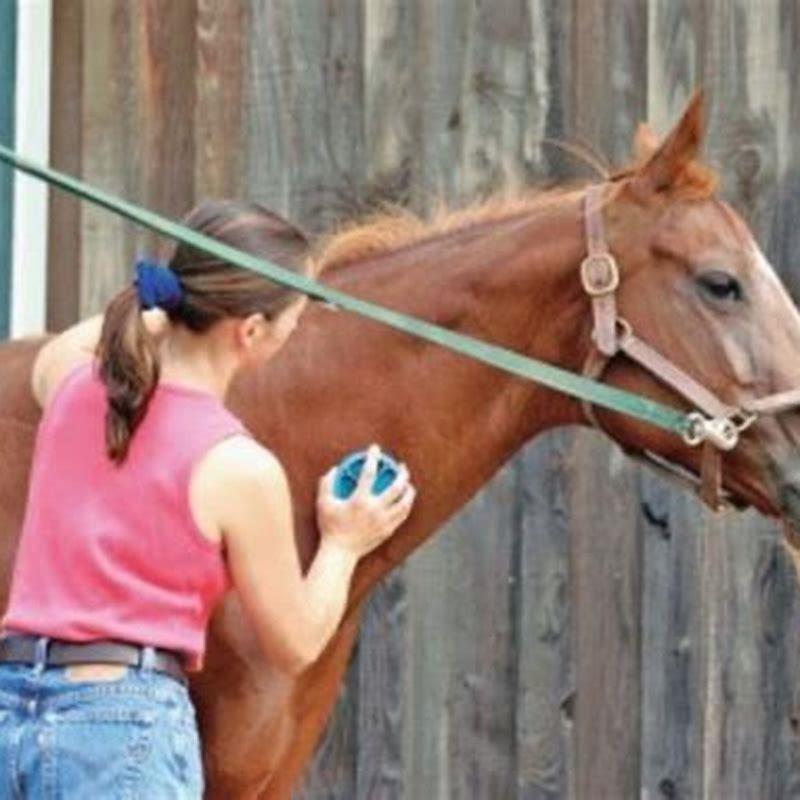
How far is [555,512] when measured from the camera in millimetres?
6746

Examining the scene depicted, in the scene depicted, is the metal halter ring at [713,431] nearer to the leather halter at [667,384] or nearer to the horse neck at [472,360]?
the leather halter at [667,384]

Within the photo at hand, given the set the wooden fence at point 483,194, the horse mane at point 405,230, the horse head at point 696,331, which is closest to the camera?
the horse head at point 696,331

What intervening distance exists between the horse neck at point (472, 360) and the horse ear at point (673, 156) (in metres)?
0.13

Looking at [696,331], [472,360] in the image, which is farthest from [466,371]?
[696,331]

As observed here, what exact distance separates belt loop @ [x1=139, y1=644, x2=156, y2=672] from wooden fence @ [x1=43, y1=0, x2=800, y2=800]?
2.50 meters

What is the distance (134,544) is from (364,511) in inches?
24.0

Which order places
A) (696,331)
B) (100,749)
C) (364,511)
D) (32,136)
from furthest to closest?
(32,136) < (696,331) < (364,511) < (100,749)

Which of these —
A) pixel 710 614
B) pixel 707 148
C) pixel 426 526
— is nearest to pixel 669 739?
pixel 710 614

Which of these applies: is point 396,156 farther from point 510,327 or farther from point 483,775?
point 510,327

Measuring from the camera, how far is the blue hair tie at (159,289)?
4340mm

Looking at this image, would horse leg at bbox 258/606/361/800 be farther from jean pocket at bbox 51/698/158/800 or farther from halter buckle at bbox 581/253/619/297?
jean pocket at bbox 51/698/158/800

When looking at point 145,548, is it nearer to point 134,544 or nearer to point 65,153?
point 134,544

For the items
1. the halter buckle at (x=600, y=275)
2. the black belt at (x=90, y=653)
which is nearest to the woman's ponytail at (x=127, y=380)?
the black belt at (x=90, y=653)

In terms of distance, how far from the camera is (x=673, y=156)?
196 inches
